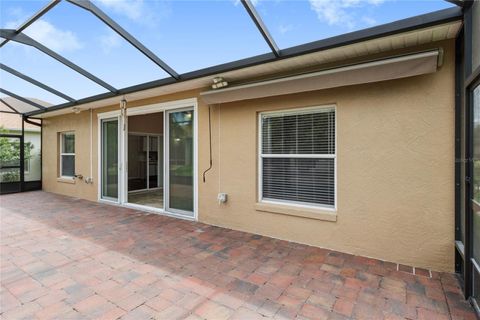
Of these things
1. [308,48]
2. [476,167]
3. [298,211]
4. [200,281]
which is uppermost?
[308,48]

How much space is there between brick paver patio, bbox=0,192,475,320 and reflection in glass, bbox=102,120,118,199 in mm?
2762

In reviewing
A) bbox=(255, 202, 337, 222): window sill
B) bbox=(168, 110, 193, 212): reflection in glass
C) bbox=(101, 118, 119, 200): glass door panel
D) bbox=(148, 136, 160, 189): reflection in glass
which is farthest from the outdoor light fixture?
bbox=(148, 136, 160, 189): reflection in glass

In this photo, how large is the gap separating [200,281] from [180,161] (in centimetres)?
332

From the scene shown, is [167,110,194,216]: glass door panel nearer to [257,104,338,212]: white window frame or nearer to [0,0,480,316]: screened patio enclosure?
[0,0,480,316]: screened patio enclosure

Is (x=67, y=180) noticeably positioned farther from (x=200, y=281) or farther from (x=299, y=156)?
(x=299, y=156)

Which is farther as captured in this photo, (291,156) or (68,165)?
(68,165)

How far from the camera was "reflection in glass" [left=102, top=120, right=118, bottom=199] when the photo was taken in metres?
7.36

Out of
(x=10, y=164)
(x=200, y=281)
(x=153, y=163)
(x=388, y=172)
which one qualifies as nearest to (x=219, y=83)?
(x=388, y=172)

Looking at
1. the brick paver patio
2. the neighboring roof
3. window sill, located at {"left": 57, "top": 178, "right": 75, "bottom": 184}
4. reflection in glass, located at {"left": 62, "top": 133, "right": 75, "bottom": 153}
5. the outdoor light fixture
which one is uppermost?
the neighboring roof

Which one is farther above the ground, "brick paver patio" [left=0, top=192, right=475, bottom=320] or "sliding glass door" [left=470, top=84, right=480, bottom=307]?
"sliding glass door" [left=470, top=84, right=480, bottom=307]

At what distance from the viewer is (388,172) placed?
352 cm

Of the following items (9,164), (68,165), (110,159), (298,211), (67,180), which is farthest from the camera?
(9,164)

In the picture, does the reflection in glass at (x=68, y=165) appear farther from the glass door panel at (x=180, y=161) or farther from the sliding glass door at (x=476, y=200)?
the sliding glass door at (x=476, y=200)

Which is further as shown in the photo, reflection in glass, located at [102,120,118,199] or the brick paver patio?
reflection in glass, located at [102,120,118,199]
